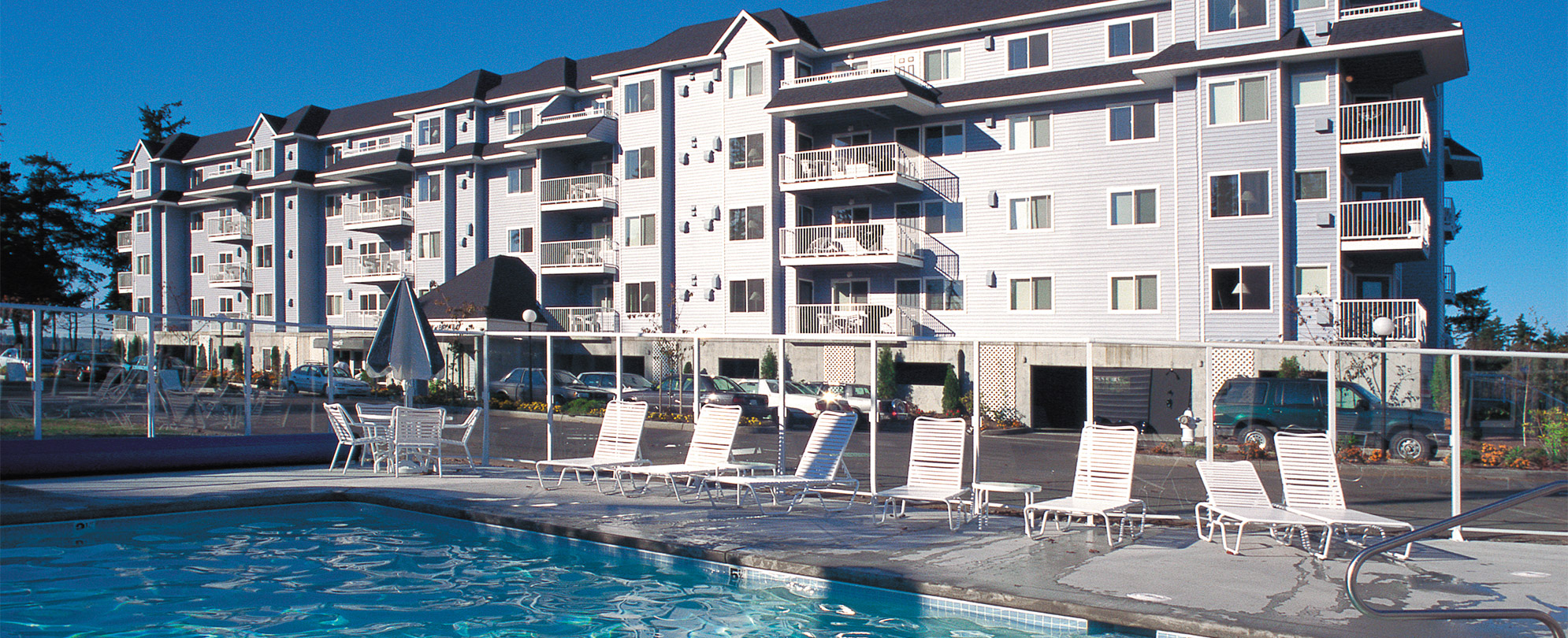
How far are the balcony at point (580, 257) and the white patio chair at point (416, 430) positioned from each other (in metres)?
25.6

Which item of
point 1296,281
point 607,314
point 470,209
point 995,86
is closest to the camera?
point 1296,281

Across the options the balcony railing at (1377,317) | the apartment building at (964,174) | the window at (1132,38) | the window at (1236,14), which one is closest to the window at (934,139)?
the apartment building at (964,174)

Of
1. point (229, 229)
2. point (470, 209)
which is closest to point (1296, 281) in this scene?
point (470, 209)

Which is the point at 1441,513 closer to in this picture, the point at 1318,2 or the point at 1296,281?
the point at 1296,281

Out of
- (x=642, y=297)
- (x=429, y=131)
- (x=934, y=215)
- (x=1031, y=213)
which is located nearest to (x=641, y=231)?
(x=642, y=297)

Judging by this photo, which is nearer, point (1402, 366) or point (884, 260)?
point (1402, 366)

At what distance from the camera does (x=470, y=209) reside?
43.8 m

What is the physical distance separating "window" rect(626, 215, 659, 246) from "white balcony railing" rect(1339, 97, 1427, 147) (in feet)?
75.1

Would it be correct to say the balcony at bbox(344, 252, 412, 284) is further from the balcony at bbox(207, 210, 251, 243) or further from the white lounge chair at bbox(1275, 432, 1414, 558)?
the white lounge chair at bbox(1275, 432, 1414, 558)

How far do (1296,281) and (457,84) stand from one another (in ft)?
117

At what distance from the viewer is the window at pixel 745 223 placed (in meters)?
35.6

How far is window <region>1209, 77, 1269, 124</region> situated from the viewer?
89.9 feet

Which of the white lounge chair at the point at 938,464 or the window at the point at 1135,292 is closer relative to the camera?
the white lounge chair at the point at 938,464

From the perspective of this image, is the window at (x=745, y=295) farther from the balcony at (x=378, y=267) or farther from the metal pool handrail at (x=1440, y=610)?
the metal pool handrail at (x=1440, y=610)
